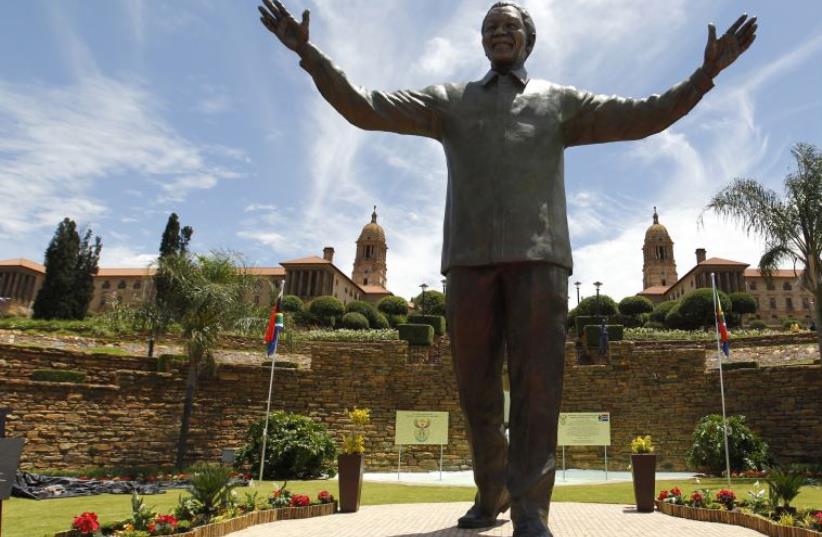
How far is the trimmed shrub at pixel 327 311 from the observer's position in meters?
52.9

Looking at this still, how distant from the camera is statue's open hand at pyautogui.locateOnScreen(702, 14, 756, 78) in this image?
390 cm

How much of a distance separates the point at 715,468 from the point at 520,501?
14548 millimetres

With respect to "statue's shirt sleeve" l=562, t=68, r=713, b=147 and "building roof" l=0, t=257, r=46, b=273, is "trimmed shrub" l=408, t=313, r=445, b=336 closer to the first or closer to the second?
"statue's shirt sleeve" l=562, t=68, r=713, b=147

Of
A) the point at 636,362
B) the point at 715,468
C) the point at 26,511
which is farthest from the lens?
the point at 636,362

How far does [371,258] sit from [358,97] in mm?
110387

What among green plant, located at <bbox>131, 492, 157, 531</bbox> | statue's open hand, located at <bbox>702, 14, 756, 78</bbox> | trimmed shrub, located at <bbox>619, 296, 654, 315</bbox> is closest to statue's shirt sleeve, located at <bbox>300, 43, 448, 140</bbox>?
statue's open hand, located at <bbox>702, 14, 756, 78</bbox>

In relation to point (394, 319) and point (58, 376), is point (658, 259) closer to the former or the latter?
point (394, 319)

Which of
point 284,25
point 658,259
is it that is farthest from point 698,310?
point 658,259

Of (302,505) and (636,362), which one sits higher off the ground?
(636,362)

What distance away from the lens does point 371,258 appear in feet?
375

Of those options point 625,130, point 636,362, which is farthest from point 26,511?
point 636,362

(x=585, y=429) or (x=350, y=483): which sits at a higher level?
(x=585, y=429)

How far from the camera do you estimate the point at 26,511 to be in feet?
28.3

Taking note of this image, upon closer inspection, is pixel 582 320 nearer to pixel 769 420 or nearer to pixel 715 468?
pixel 769 420
